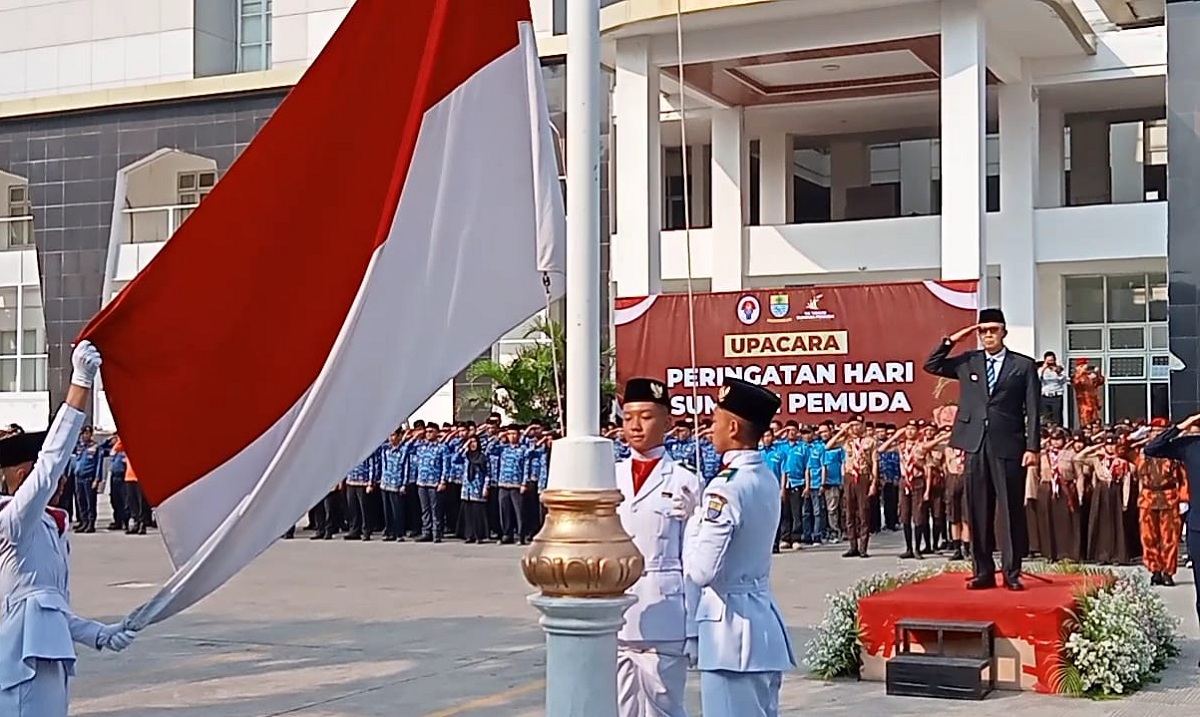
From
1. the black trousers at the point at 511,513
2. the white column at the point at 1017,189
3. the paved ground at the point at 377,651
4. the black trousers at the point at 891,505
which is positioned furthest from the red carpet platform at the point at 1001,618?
the white column at the point at 1017,189

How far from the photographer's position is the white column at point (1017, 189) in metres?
25.2

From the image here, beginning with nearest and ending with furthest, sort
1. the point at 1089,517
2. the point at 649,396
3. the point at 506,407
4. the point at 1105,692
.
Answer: the point at 649,396 → the point at 1105,692 → the point at 1089,517 → the point at 506,407

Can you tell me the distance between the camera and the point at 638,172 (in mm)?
23297

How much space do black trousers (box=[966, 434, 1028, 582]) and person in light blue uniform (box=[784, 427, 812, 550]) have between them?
8407 mm

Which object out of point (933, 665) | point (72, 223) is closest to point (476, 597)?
point (933, 665)

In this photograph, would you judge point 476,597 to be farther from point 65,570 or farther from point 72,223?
point 72,223

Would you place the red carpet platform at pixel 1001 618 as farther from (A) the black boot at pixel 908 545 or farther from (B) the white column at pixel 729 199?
(B) the white column at pixel 729 199

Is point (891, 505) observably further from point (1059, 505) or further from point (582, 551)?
point (582, 551)

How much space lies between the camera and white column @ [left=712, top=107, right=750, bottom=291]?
27.0 m

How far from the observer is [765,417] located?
5137mm

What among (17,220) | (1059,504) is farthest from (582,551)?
(17,220)

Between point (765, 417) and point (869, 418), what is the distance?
51.7 ft

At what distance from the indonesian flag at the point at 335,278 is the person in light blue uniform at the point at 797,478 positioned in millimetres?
13610

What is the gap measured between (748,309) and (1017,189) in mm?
6809
